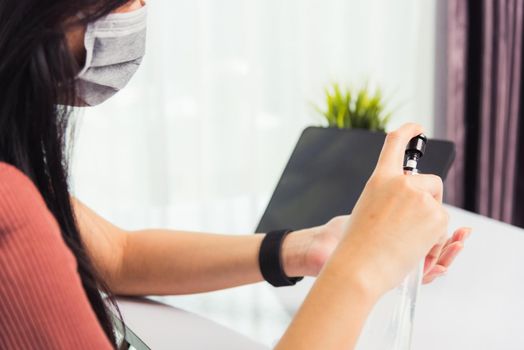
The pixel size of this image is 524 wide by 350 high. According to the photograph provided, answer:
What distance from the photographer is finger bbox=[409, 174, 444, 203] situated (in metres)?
0.55

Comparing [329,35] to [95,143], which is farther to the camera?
[329,35]

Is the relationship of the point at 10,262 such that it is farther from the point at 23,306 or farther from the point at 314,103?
the point at 314,103

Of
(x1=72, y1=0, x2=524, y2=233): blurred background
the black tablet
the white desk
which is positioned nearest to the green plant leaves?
(x1=72, y1=0, x2=524, y2=233): blurred background

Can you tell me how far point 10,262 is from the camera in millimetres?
448

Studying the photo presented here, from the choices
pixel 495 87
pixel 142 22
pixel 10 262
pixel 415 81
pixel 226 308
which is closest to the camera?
pixel 10 262

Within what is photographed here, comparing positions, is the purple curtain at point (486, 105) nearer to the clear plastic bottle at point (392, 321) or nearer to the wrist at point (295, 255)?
the wrist at point (295, 255)

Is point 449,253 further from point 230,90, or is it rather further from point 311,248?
point 230,90

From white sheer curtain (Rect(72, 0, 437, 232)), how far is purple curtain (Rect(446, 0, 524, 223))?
177 millimetres

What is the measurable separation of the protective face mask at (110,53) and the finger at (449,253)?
46 cm

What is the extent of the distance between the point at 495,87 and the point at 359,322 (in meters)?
2.29

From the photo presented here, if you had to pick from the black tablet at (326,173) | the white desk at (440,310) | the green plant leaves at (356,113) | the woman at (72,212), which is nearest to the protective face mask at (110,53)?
the woman at (72,212)

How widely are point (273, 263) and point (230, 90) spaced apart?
1647 millimetres

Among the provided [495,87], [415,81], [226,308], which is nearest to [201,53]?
[415,81]

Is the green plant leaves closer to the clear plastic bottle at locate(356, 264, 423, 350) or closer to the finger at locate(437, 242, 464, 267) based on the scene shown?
the finger at locate(437, 242, 464, 267)
